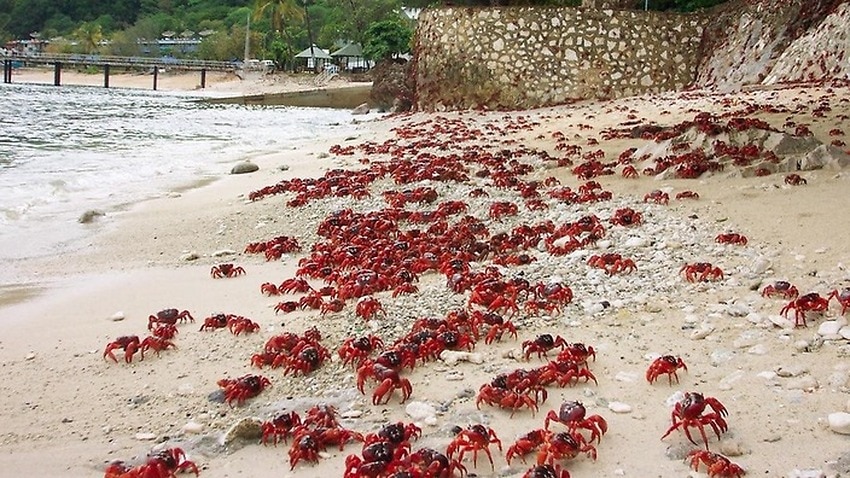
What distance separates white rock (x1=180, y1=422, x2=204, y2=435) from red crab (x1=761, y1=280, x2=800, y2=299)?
3.67 meters

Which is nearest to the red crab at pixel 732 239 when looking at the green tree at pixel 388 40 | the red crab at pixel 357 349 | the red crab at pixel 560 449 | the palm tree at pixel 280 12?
the red crab at pixel 357 349

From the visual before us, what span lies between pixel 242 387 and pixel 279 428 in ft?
2.04

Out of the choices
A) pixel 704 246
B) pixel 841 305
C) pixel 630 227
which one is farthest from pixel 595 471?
pixel 630 227

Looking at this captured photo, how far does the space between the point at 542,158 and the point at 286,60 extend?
288 feet

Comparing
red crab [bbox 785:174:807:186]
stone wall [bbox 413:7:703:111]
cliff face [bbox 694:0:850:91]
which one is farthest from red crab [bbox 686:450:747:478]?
stone wall [bbox 413:7:703:111]

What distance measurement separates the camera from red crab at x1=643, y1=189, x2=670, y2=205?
320 inches

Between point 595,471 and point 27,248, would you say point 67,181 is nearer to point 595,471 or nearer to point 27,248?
point 27,248

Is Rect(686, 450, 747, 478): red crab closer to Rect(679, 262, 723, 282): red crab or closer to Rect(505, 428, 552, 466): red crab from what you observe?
Rect(505, 428, 552, 466): red crab

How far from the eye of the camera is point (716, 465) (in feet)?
9.98

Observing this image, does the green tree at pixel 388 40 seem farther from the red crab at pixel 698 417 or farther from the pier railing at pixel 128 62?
the red crab at pixel 698 417

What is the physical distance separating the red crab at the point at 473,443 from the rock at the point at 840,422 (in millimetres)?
1505

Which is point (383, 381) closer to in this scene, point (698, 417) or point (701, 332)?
point (698, 417)

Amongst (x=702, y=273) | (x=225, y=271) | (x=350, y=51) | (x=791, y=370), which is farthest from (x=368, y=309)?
(x=350, y=51)

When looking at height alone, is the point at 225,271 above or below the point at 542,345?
below
